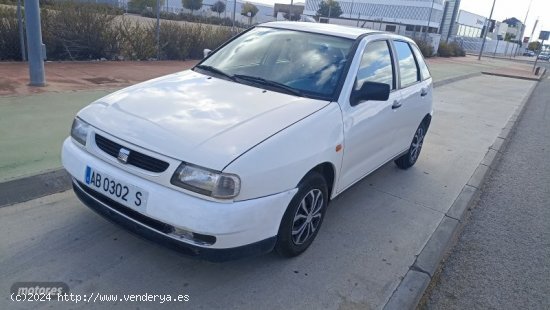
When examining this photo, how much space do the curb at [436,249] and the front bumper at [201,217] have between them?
1035mm

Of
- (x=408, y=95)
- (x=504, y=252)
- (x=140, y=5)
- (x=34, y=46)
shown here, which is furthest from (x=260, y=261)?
(x=140, y=5)

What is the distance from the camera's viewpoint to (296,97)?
3.55 metres

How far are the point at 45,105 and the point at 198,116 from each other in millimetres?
4141

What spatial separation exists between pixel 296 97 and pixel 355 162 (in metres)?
0.84

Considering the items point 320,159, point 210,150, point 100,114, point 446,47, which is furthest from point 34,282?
point 446,47

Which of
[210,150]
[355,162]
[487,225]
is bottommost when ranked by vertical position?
[487,225]

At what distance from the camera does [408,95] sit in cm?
492

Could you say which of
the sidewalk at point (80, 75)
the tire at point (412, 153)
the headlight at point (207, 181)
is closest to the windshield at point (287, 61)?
the headlight at point (207, 181)

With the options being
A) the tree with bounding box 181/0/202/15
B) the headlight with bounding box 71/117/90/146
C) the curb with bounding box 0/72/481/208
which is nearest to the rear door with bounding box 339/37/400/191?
the headlight with bounding box 71/117/90/146

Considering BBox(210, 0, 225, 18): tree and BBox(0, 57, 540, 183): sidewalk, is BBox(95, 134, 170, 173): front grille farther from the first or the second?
BBox(210, 0, 225, 18): tree

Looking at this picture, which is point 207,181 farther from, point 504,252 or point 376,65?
point 504,252

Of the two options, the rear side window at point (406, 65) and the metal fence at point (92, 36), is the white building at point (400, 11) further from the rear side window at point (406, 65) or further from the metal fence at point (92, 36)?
the rear side window at point (406, 65)

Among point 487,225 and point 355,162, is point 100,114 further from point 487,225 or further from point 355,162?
point 487,225

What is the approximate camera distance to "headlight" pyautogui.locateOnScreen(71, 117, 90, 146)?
10.4ft
